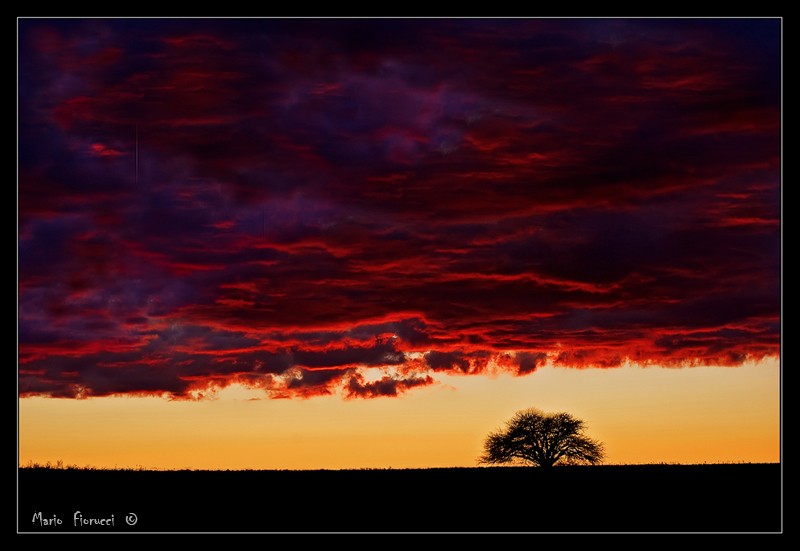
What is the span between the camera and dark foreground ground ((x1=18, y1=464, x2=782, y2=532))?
31.2m

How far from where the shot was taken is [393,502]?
3584cm

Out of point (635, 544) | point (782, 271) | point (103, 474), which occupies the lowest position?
point (635, 544)

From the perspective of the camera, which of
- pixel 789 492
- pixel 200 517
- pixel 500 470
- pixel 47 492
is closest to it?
pixel 789 492

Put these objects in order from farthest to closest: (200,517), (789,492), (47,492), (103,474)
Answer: (103,474)
(47,492)
(200,517)
(789,492)

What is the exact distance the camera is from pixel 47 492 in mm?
34688

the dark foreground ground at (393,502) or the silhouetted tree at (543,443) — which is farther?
the silhouetted tree at (543,443)

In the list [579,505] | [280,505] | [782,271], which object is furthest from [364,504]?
[782,271]

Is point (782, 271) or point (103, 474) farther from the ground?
point (782, 271)

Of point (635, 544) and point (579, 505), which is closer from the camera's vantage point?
point (635, 544)

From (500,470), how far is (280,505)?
63.5 ft

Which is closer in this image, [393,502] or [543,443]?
[393,502]

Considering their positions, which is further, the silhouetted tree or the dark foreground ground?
the silhouetted tree

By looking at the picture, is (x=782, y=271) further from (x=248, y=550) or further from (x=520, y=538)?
(x=248, y=550)

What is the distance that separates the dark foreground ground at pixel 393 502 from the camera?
31156 mm
